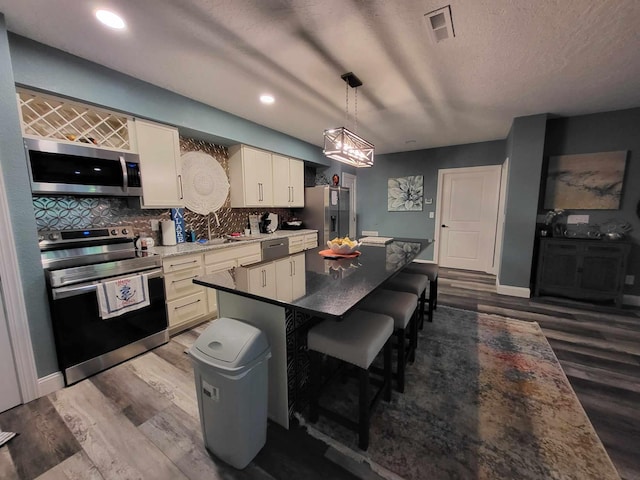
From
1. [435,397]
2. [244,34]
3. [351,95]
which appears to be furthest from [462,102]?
[435,397]

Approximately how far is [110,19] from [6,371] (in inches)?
91.8

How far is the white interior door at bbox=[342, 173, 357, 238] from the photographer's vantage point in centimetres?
564

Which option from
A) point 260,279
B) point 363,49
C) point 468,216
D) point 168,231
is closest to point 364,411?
point 260,279

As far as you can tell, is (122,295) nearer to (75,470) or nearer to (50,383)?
(50,383)

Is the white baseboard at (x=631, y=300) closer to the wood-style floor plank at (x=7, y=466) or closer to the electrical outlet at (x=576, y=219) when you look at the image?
the electrical outlet at (x=576, y=219)

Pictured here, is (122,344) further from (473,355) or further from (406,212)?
(406,212)

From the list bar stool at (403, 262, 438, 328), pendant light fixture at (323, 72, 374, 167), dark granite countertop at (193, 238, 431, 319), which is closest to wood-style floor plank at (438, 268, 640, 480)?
bar stool at (403, 262, 438, 328)

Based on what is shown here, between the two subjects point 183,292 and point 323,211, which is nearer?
point 183,292

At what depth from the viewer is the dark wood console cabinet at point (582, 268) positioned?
311 centimetres

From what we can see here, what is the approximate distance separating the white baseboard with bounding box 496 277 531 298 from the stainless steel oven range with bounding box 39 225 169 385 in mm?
4369

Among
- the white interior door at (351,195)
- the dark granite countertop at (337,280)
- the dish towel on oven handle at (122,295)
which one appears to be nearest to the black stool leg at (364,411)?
the dark granite countertop at (337,280)

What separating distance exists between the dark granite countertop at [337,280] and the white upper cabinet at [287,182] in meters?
1.93

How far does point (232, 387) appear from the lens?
114 centimetres

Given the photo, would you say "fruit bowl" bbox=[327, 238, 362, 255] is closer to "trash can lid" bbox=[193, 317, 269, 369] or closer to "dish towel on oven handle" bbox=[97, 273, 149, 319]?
"trash can lid" bbox=[193, 317, 269, 369]
